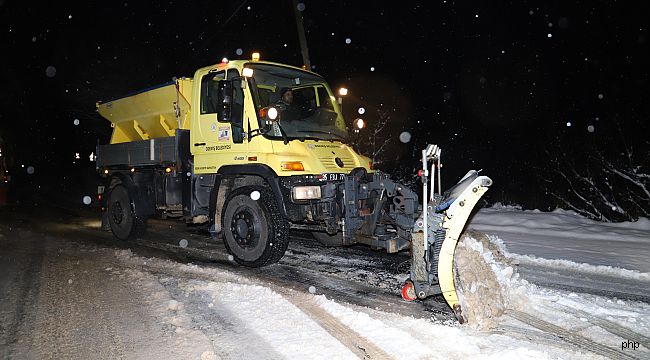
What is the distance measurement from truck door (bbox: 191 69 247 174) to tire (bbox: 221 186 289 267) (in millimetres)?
585

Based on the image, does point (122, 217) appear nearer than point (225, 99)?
No

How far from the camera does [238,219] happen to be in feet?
21.2

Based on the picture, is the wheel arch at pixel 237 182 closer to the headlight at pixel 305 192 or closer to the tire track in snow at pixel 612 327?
the headlight at pixel 305 192

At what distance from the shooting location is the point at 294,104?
6.73 meters

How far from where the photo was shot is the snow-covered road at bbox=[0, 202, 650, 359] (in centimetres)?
371

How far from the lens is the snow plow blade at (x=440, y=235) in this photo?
4.04m

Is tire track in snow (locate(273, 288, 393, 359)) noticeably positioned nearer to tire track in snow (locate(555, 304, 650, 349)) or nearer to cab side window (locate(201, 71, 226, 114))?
tire track in snow (locate(555, 304, 650, 349))

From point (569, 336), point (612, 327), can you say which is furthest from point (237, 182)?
point (612, 327)

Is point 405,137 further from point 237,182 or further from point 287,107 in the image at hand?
point 237,182

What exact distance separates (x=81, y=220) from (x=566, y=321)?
41.5 ft

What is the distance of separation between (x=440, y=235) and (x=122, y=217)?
7.12 metres

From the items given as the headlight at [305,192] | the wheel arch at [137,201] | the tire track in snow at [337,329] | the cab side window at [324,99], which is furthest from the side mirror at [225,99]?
the wheel arch at [137,201]

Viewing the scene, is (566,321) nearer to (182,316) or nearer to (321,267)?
(321,267)

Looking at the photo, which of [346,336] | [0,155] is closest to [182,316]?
[346,336]
